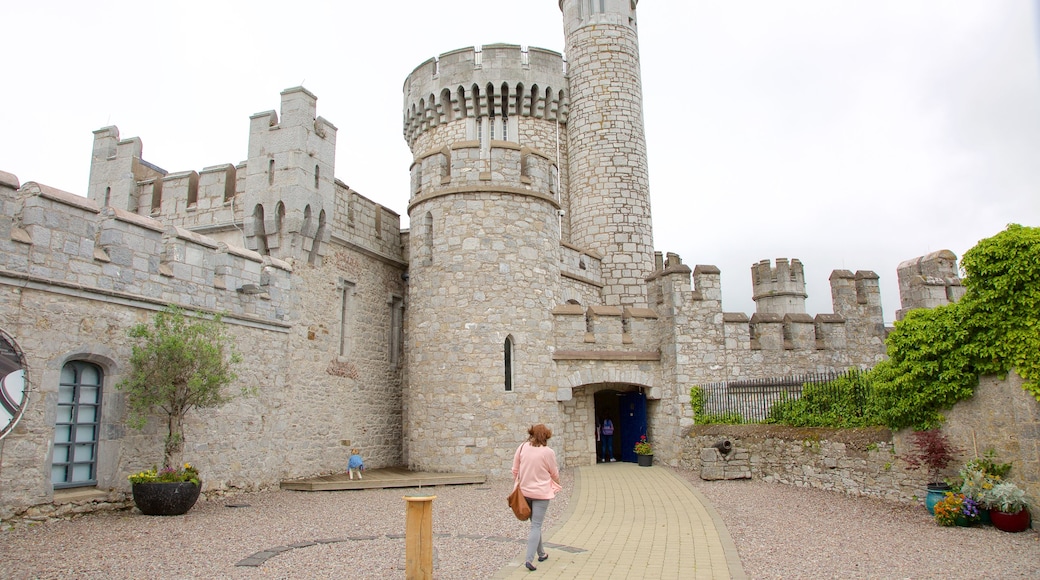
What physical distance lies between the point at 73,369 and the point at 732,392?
40.7 feet

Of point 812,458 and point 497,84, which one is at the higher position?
point 497,84

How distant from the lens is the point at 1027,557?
727 cm

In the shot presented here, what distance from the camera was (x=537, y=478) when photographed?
6.97 meters

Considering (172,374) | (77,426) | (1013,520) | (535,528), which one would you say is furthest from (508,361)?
(1013,520)

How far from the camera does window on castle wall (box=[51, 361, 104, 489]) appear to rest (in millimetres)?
9141

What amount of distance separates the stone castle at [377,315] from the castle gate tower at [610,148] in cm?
41

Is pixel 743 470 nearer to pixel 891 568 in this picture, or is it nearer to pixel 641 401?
pixel 641 401

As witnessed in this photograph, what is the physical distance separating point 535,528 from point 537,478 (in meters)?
0.48

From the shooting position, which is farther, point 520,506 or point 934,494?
point 934,494

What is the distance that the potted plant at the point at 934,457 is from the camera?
9.39m

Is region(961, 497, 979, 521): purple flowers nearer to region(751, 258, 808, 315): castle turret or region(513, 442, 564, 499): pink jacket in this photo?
region(513, 442, 564, 499): pink jacket

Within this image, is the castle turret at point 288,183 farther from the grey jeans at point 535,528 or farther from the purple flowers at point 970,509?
the purple flowers at point 970,509

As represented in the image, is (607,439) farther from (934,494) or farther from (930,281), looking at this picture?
(934,494)

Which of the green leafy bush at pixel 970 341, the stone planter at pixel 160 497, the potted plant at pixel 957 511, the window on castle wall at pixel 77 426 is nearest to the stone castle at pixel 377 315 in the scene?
the window on castle wall at pixel 77 426
